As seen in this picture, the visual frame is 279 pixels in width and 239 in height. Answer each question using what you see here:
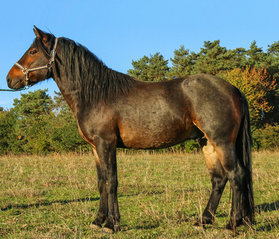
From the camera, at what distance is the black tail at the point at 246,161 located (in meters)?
4.48

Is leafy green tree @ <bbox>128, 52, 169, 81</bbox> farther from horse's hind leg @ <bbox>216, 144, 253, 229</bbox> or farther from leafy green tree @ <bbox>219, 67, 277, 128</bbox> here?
horse's hind leg @ <bbox>216, 144, 253, 229</bbox>

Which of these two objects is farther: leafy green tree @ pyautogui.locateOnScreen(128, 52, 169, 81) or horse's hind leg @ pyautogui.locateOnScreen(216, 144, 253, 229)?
leafy green tree @ pyautogui.locateOnScreen(128, 52, 169, 81)

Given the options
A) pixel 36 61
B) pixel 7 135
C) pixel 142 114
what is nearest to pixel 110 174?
pixel 142 114

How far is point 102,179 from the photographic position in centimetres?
483

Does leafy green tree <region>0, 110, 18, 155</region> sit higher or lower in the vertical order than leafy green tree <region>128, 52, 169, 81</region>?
lower

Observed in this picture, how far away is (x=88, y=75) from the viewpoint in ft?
15.9

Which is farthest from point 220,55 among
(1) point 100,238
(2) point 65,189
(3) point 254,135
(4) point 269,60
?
(1) point 100,238

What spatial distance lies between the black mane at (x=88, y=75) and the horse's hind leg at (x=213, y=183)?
1.83 m

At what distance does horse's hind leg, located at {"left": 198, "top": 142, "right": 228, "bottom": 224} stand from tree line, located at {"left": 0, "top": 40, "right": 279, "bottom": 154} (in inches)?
530

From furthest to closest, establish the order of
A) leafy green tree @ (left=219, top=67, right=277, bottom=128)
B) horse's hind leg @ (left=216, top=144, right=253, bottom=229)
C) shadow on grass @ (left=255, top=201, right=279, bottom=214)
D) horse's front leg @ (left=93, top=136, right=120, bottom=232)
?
1. leafy green tree @ (left=219, top=67, right=277, bottom=128)
2. shadow on grass @ (left=255, top=201, right=279, bottom=214)
3. horse's front leg @ (left=93, top=136, right=120, bottom=232)
4. horse's hind leg @ (left=216, top=144, right=253, bottom=229)

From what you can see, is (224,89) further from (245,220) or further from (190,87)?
(245,220)

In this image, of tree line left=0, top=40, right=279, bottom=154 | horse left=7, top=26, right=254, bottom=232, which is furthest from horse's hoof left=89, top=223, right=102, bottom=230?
tree line left=0, top=40, right=279, bottom=154

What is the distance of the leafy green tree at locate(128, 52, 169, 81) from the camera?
135 ft

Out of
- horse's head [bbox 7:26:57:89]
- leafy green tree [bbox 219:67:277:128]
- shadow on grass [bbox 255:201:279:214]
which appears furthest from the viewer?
leafy green tree [bbox 219:67:277:128]
